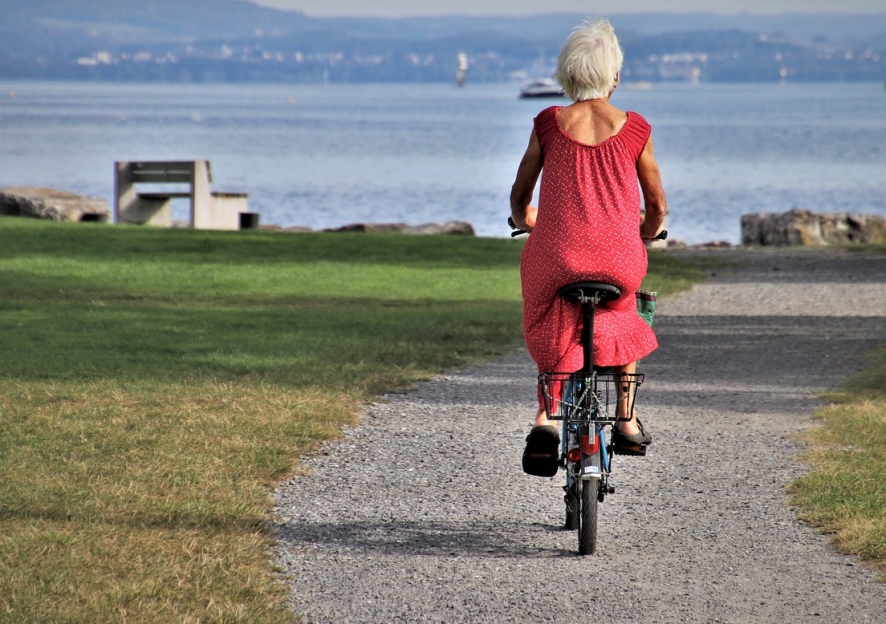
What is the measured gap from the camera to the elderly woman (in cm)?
449

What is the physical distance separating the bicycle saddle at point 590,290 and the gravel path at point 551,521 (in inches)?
40.1

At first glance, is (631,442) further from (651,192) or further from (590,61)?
(590,61)

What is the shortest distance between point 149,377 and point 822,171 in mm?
58418

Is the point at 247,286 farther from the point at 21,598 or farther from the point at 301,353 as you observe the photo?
the point at 21,598

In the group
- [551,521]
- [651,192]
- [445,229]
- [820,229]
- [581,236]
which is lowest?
[551,521]

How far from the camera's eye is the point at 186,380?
A: 25.6ft

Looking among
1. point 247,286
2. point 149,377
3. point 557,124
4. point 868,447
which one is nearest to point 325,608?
point 557,124

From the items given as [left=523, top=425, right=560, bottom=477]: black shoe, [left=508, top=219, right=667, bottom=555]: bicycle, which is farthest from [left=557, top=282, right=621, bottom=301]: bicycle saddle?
[left=523, top=425, right=560, bottom=477]: black shoe

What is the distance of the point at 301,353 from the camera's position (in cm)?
898

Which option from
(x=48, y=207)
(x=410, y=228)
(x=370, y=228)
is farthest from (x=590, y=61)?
(x=410, y=228)

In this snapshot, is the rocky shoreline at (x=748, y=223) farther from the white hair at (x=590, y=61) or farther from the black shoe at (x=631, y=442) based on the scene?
the white hair at (x=590, y=61)

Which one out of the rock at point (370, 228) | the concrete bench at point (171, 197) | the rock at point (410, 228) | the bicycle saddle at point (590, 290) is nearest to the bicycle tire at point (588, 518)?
the bicycle saddle at point (590, 290)

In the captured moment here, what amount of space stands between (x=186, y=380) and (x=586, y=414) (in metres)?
3.87

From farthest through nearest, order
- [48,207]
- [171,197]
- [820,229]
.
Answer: [820,229], [171,197], [48,207]
